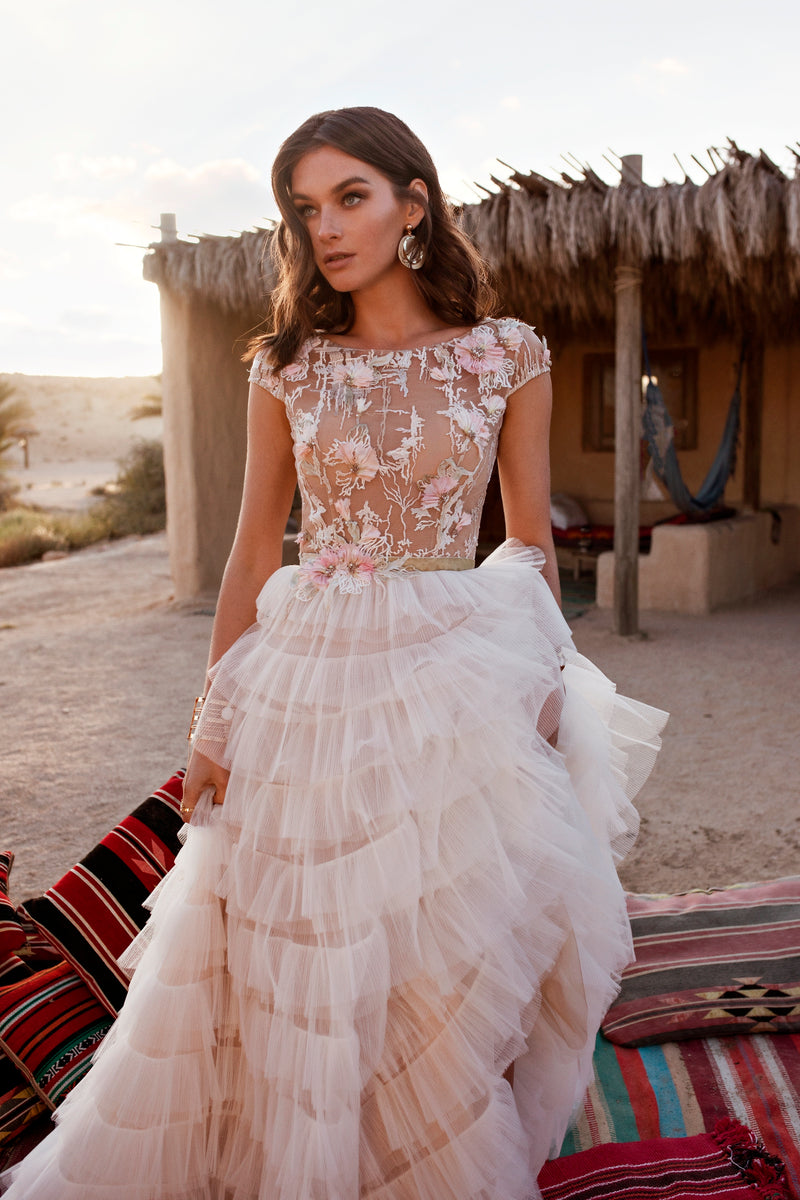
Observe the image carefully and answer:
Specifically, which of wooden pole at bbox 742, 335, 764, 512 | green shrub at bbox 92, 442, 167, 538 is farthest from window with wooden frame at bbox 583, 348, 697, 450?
green shrub at bbox 92, 442, 167, 538

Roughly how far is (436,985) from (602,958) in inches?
12.1

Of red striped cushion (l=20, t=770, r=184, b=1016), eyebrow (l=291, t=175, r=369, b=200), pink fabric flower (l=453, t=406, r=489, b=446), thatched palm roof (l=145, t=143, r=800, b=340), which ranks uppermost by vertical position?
thatched palm roof (l=145, t=143, r=800, b=340)

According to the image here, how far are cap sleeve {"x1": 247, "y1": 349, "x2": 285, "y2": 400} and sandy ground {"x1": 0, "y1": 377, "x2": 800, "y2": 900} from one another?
6.77 feet

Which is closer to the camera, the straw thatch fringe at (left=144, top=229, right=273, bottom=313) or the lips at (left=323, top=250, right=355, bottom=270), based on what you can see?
the lips at (left=323, top=250, right=355, bottom=270)

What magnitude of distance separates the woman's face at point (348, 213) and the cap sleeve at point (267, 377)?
0.17m

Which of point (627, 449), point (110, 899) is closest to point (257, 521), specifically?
point (110, 899)

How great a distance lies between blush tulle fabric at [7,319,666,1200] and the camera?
1299mm

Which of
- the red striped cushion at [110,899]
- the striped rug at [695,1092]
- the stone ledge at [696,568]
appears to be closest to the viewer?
the striped rug at [695,1092]

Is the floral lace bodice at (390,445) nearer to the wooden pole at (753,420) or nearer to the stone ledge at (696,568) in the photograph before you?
the stone ledge at (696,568)

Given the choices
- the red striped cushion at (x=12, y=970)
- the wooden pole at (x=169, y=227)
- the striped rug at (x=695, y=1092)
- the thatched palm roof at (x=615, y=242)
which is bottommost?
the striped rug at (x=695, y=1092)

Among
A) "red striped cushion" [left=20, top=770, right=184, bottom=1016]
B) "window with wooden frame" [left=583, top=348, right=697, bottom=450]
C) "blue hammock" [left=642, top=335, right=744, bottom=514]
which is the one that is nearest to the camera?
"red striped cushion" [left=20, top=770, right=184, bottom=1016]

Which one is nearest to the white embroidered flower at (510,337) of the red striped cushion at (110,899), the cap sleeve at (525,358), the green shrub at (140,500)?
the cap sleeve at (525,358)

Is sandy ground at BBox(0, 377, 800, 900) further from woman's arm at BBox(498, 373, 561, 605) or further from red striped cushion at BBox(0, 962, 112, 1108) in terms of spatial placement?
woman's arm at BBox(498, 373, 561, 605)

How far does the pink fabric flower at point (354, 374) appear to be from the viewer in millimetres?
1510
